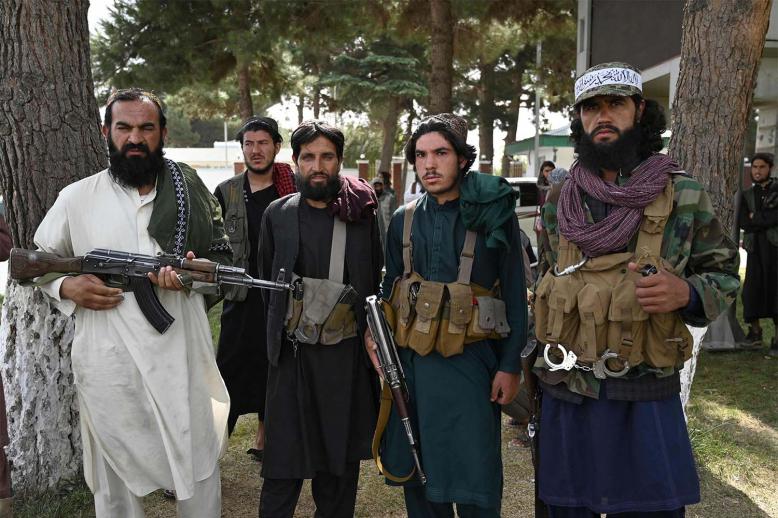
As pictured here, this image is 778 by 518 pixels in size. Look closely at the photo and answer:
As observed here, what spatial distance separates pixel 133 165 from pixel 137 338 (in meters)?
0.75

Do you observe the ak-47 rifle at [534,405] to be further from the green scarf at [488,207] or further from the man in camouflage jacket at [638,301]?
the green scarf at [488,207]

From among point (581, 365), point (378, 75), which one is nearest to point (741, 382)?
point (581, 365)

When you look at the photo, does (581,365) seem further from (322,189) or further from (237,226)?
(237,226)

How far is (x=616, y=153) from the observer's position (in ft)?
8.63

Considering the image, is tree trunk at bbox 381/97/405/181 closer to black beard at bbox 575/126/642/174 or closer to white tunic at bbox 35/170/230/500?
white tunic at bbox 35/170/230/500

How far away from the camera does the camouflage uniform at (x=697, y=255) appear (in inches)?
99.3

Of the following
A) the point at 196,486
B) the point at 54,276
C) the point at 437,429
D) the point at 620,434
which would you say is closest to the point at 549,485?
the point at 620,434

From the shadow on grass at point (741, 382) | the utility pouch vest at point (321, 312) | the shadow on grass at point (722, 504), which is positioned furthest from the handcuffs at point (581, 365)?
the shadow on grass at point (741, 382)

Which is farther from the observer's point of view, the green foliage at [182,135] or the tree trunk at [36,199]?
the green foliage at [182,135]

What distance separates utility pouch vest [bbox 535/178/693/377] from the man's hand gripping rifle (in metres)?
0.75

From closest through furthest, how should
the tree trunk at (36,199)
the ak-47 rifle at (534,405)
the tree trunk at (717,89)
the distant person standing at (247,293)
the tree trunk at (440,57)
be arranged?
the ak-47 rifle at (534,405) → the tree trunk at (36,199) → the distant person standing at (247,293) → the tree trunk at (717,89) → the tree trunk at (440,57)

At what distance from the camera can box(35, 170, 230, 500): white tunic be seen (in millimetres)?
3066

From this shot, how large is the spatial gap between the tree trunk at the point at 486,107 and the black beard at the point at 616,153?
1070 inches

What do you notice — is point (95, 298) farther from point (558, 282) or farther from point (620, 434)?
point (620, 434)
